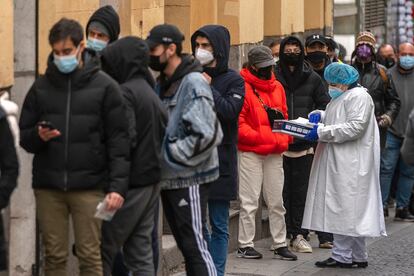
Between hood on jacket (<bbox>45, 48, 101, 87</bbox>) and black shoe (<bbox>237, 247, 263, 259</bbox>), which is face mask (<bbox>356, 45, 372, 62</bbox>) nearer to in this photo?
black shoe (<bbox>237, 247, 263, 259</bbox>)

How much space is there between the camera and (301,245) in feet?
39.7

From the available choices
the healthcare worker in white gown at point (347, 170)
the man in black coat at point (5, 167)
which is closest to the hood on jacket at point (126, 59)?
the man in black coat at point (5, 167)

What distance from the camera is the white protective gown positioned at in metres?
10.9

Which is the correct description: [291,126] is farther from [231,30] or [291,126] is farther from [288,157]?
[231,30]

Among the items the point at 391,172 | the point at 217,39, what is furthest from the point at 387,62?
the point at 217,39

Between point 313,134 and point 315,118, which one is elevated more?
point 315,118

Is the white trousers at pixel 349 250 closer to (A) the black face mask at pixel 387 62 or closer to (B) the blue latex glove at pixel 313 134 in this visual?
(B) the blue latex glove at pixel 313 134

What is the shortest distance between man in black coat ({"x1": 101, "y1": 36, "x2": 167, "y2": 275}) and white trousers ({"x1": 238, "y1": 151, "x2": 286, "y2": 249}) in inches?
127

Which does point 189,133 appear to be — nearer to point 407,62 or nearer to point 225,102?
point 225,102

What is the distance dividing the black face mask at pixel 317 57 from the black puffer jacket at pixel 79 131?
215 inches

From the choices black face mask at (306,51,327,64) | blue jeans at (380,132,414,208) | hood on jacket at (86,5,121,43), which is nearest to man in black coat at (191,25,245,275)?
hood on jacket at (86,5,121,43)

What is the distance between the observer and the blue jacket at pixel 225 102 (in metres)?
9.45

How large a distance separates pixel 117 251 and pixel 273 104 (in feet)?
11.5

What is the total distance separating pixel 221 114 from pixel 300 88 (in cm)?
257
